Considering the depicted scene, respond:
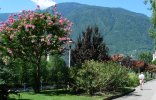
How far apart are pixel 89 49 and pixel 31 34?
22.4 ft

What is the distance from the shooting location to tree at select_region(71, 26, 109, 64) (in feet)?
114

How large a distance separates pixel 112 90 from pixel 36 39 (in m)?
7.36

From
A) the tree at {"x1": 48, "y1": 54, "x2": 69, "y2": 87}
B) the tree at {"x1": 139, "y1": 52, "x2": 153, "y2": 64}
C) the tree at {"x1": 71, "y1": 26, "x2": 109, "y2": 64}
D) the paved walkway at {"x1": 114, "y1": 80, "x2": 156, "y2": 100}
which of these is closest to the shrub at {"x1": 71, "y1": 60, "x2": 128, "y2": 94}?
the paved walkway at {"x1": 114, "y1": 80, "x2": 156, "y2": 100}

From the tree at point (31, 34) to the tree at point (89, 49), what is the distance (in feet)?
13.7

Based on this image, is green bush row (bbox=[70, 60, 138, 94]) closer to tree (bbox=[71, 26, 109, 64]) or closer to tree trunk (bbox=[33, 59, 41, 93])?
tree trunk (bbox=[33, 59, 41, 93])

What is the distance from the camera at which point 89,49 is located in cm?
3472

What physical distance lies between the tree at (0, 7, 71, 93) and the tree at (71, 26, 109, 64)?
419 centimetres

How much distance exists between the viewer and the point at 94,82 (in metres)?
28.6

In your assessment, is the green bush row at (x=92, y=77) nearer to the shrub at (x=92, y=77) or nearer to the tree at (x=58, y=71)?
the shrub at (x=92, y=77)

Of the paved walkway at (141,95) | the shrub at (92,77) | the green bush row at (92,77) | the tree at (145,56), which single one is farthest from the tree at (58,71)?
the tree at (145,56)

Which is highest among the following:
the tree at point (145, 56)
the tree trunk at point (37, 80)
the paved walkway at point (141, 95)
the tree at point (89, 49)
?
the tree at point (145, 56)

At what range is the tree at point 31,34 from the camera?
1150 inches

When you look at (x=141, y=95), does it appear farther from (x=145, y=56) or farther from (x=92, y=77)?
(x=145, y=56)

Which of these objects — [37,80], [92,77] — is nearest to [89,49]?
[37,80]
